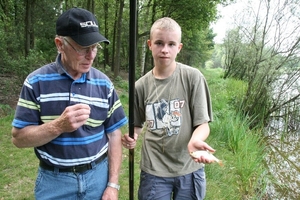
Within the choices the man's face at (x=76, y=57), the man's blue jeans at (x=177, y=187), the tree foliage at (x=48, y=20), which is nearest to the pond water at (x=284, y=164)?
the man's blue jeans at (x=177, y=187)

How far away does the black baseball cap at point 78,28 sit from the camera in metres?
1.73

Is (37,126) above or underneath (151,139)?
above

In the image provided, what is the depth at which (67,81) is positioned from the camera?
5.85 feet

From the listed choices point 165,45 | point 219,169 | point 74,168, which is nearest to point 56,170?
point 74,168

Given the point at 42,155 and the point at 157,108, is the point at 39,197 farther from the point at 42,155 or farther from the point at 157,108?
Result: the point at 157,108

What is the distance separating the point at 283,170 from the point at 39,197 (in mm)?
5613

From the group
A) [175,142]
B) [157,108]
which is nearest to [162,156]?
[175,142]

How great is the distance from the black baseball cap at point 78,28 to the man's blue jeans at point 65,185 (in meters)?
0.90

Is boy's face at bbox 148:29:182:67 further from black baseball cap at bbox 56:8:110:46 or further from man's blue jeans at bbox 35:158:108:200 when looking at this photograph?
man's blue jeans at bbox 35:158:108:200

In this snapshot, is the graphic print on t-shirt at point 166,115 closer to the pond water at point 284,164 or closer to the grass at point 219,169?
the grass at point 219,169

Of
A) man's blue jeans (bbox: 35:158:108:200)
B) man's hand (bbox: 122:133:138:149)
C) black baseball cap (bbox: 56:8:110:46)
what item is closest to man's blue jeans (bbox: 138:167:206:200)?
man's hand (bbox: 122:133:138:149)

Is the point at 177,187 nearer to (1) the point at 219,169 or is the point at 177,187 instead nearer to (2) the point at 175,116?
(2) the point at 175,116

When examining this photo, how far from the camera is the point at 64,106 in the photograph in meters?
1.74

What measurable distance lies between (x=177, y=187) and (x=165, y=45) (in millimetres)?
1172
